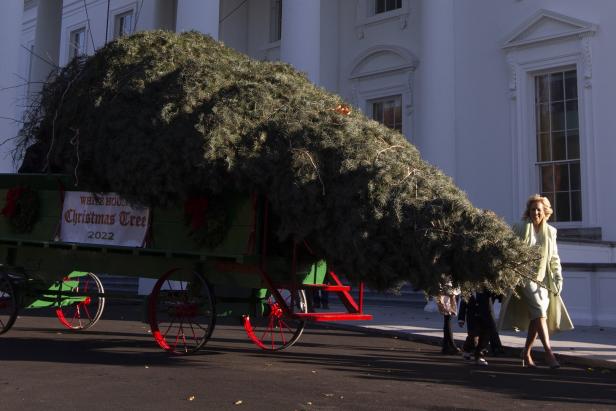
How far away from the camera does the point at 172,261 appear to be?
27.8ft

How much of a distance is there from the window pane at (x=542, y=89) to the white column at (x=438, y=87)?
6.63 ft

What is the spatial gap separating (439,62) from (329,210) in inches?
494

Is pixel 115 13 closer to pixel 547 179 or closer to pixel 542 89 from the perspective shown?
pixel 542 89

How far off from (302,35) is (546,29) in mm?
6112

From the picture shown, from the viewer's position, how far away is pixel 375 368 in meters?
8.16

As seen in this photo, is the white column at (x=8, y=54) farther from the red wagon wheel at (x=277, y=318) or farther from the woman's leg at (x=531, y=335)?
the woman's leg at (x=531, y=335)

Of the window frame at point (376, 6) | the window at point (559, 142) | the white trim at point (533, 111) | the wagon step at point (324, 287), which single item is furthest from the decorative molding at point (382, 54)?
the wagon step at point (324, 287)

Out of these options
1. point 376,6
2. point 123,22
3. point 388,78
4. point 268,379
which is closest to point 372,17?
point 376,6

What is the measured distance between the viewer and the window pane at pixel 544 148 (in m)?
17.5

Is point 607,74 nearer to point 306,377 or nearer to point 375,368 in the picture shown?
point 375,368

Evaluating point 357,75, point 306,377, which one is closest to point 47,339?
point 306,377

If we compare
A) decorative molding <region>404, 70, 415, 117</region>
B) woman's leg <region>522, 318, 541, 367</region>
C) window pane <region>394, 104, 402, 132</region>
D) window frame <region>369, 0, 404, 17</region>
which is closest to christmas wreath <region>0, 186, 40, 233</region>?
woman's leg <region>522, 318, 541, 367</region>

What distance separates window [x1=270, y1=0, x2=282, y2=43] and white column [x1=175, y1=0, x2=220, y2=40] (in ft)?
15.6

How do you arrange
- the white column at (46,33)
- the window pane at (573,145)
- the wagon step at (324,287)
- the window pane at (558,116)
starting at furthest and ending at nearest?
the white column at (46,33) → the window pane at (558,116) → the window pane at (573,145) → the wagon step at (324,287)
